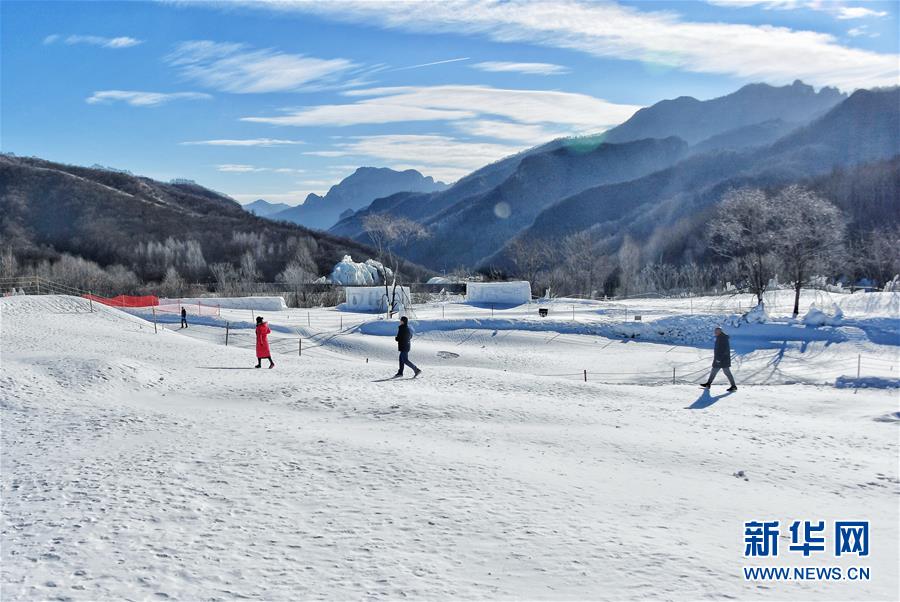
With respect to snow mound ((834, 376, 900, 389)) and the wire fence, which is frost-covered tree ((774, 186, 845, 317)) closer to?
the wire fence

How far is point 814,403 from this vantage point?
14625mm

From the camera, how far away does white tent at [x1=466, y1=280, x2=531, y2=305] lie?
146ft

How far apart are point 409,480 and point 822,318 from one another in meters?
27.6

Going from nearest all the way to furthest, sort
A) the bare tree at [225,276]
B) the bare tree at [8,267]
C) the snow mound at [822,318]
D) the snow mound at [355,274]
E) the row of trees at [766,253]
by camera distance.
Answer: the snow mound at [822,318] < the row of trees at [766,253] < the bare tree at [225,276] < the bare tree at [8,267] < the snow mound at [355,274]

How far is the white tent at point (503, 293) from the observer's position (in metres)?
44.5

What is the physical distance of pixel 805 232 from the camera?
116 feet

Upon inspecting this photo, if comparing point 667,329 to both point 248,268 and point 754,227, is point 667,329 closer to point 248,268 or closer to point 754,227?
point 754,227

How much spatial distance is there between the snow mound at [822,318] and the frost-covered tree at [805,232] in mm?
4876

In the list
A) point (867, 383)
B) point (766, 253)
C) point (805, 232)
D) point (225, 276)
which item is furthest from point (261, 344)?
point (225, 276)

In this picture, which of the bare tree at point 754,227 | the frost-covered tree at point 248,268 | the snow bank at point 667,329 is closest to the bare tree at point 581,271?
the bare tree at point 754,227

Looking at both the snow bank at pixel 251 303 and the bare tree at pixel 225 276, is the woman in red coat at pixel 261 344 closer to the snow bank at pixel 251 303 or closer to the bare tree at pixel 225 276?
the snow bank at pixel 251 303

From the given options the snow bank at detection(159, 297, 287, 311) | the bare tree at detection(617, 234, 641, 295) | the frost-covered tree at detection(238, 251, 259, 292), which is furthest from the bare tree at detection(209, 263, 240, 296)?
the bare tree at detection(617, 234, 641, 295)

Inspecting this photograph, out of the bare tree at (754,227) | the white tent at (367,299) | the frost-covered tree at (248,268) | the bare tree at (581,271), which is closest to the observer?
the bare tree at (754,227)

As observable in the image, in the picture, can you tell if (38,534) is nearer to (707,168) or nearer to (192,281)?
(192,281)
